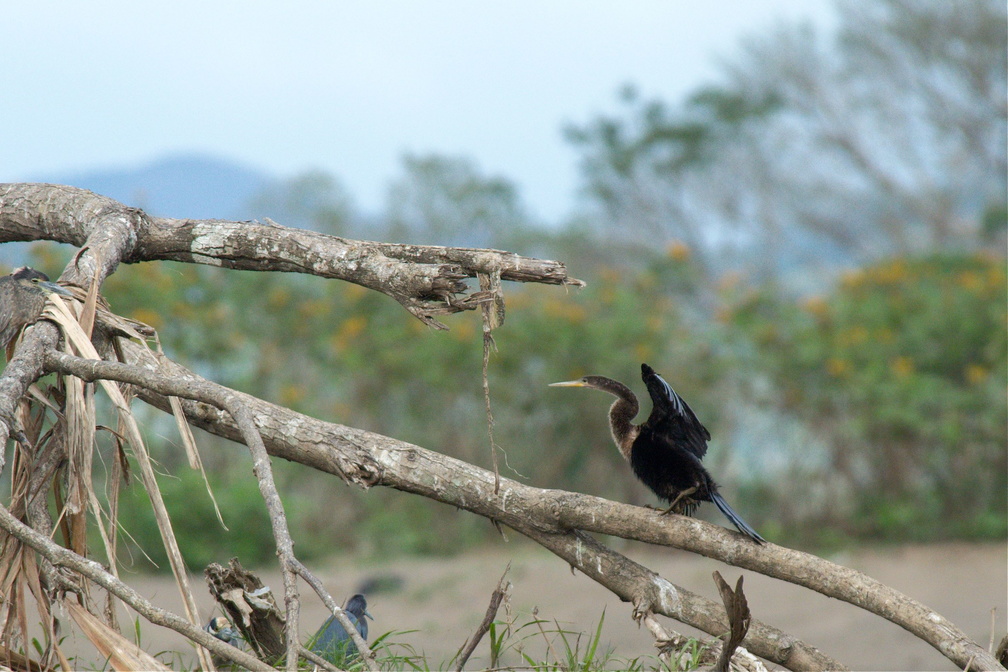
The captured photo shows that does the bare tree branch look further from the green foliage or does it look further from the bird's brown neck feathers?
the green foliage

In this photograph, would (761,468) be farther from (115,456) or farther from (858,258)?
(858,258)

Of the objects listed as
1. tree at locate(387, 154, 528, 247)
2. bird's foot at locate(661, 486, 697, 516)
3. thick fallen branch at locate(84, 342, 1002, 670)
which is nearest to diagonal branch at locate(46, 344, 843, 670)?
thick fallen branch at locate(84, 342, 1002, 670)

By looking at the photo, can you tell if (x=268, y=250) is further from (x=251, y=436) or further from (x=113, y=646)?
(x=113, y=646)

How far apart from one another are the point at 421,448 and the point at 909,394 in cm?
419

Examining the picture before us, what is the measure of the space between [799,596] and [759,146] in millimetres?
12321

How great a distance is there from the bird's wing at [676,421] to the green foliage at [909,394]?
3.61 metres

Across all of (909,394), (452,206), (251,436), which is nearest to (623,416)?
→ (251,436)

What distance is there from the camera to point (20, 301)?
1922 mm

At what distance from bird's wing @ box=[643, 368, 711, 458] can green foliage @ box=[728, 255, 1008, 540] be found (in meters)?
3.61

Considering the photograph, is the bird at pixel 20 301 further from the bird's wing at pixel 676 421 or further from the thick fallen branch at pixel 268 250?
the bird's wing at pixel 676 421

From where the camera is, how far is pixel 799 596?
198 inches

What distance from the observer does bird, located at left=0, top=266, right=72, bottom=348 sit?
1.90 m

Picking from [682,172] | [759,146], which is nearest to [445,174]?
[682,172]

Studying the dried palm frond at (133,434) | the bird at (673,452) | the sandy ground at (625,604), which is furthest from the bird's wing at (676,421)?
the sandy ground at (625,604)
